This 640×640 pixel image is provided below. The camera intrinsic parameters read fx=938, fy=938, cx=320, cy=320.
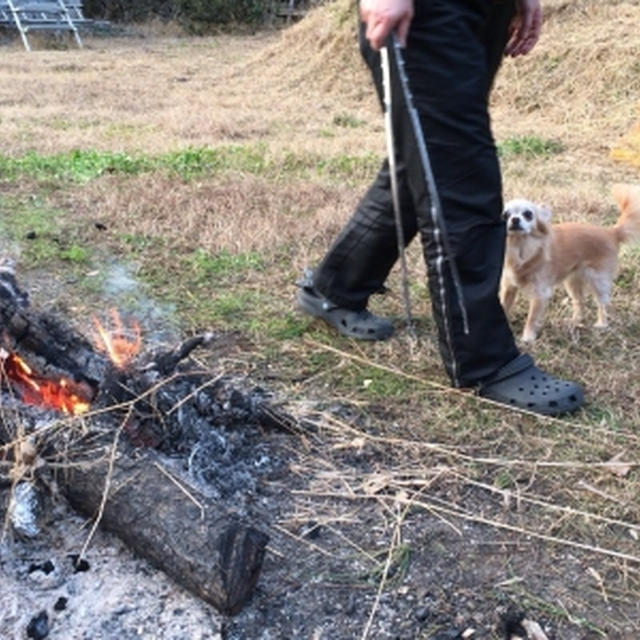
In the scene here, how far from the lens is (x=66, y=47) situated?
18500 millimetres

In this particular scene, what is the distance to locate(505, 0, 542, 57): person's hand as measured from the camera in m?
3.14

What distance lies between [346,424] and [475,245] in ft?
2.19

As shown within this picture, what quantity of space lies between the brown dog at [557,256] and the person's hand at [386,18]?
121 centimetres

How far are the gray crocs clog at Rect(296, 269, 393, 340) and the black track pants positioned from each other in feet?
1.65

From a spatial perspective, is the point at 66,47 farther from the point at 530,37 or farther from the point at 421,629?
the point at 421,629

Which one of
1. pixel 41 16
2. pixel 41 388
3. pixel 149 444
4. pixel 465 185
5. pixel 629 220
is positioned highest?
pixel 465 185

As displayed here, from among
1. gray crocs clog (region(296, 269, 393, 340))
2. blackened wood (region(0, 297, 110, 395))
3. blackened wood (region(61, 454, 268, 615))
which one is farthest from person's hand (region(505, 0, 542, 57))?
blackened wood (region(61, 454, 268, 615))

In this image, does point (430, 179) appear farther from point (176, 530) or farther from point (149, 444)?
point (176, 530)

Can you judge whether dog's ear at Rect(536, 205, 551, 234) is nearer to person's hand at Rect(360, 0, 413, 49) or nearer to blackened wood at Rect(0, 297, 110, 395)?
person's hand at Rect(360, 0, 413, 49)

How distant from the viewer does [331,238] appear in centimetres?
484

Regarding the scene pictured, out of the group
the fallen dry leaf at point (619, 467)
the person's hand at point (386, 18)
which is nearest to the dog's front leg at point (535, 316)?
the fallen dry leaf at point (619, 467)

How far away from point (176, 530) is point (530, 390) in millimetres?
1330

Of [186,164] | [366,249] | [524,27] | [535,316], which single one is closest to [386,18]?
[524,27]

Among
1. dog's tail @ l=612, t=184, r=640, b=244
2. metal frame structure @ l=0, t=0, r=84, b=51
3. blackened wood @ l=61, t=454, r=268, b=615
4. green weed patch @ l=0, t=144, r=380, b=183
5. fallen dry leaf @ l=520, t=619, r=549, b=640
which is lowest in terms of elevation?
metal frame structure @ l=0, t=0, r=84, b=51
